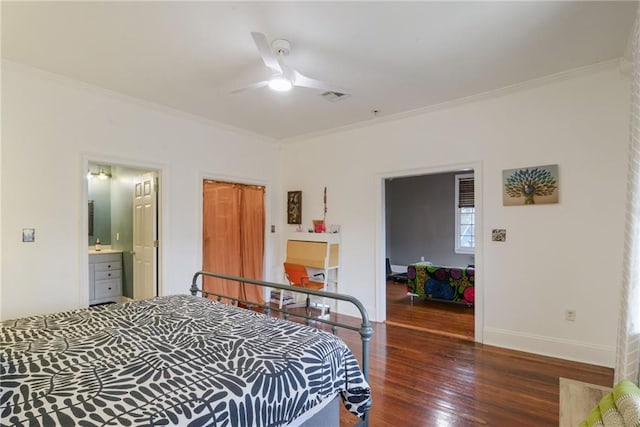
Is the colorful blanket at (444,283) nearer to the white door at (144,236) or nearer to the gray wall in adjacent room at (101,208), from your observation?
the white door at (144,236)

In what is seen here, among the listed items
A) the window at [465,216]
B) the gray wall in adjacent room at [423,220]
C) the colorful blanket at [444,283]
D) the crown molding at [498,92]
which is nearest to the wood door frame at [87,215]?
the crown molding at [498,92]

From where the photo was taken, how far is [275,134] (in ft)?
16.6

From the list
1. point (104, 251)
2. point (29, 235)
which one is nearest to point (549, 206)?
point (29, 235)

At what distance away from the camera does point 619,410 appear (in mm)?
1175

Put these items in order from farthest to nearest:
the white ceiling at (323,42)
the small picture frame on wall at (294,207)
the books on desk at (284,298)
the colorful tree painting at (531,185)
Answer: the small picture frame on wall at (294,207) → the books on desk at (284,298) → the colorful tree painting at (531,185) → the white ceiling at (323,42)

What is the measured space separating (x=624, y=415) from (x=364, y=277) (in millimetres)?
3417

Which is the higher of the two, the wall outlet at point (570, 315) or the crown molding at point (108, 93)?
the crown molding at point (108, 93)

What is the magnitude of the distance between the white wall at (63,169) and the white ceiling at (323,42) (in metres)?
0.27

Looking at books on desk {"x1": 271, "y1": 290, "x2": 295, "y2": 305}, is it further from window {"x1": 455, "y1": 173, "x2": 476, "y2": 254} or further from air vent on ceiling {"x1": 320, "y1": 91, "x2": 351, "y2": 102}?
window {"x1": 455, "y1": 173, "x2": 476, "y2": 254}

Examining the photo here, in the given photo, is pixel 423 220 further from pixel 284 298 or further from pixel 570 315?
pixel 570 315

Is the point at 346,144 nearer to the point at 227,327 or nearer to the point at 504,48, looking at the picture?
the point at 504,48

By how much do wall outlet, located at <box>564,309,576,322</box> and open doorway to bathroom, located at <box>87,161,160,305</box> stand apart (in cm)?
449

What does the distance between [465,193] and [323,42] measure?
18.3 ft

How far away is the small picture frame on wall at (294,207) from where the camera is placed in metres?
5.23
